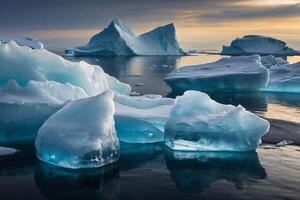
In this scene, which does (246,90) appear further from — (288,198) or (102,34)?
(102,34)

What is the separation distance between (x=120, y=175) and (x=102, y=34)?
6333 cm

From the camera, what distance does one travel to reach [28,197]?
786 cm

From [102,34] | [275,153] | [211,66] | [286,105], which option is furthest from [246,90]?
[102,34]

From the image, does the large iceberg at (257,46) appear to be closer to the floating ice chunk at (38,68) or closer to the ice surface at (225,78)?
the ice surface at (225,78)

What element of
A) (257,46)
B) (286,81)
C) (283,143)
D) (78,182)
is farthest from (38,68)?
(257,46)

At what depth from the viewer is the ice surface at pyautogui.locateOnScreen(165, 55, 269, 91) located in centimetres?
2550

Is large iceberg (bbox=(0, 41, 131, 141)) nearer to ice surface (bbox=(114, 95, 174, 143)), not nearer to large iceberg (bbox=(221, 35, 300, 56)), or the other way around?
ice surface (bbox=(114, 95, 174, 143))

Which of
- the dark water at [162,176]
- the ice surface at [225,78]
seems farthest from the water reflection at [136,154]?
the ice surface at [225,78]

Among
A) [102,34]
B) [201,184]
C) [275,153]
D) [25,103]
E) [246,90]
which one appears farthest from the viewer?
[102,34]

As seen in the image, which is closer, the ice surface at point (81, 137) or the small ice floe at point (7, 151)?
the ice surface at point (81, 137)

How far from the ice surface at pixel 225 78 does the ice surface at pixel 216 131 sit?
45.0 ft

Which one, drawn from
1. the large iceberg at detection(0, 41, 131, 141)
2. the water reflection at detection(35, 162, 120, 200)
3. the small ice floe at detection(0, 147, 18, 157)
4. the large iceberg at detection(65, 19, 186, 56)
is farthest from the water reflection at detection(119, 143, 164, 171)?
the large iceberg at detection(65, 19, 186, 56)

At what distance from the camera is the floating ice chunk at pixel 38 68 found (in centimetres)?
1476

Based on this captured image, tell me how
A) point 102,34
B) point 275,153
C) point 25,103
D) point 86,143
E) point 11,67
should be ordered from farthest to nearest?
point 102,34
point 11,67
point 25,103
point 275,153
point 86,143
